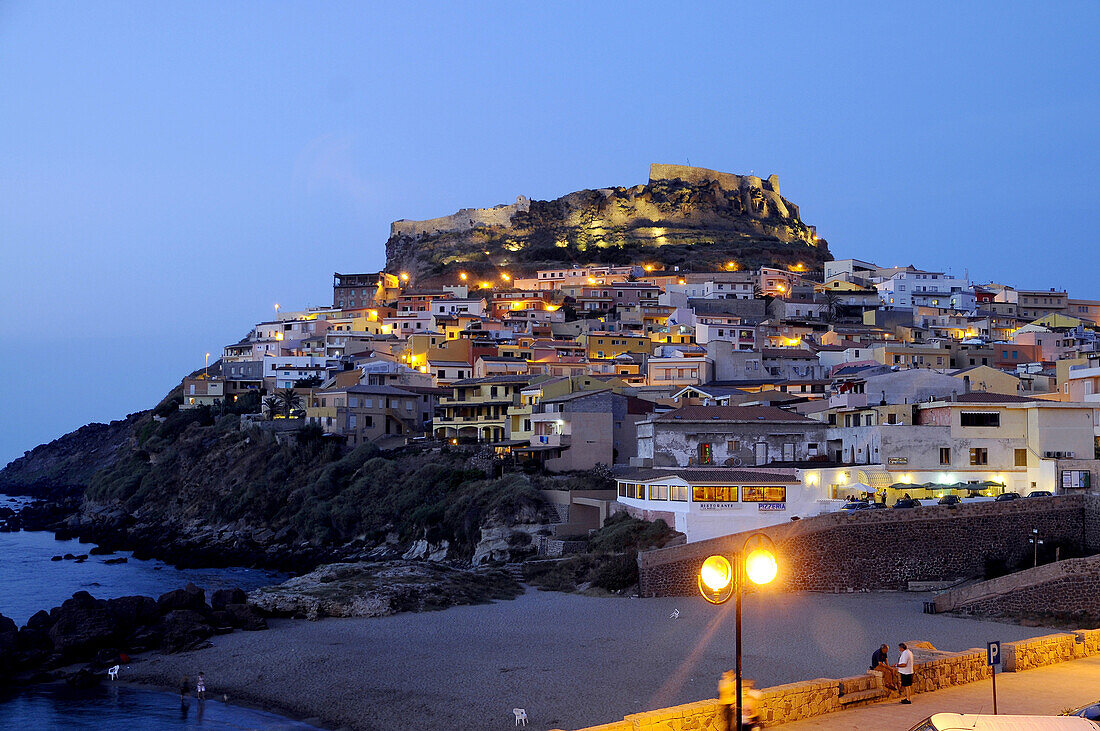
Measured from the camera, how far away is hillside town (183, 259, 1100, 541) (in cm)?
3691

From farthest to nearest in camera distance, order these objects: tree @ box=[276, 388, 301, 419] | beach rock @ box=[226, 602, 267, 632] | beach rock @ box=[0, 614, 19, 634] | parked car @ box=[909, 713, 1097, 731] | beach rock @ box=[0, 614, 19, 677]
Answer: tree @ box=[276, 388, 301, 419] < beach rock @ box=[226, 602, 267, 632] < beach rock @ box=[0, 614, 19, 634] < beach rock @ box=[0, 614, 19, 677] < parked car @ box=[909, 713, 1097, 731]

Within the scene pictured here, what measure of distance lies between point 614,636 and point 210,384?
64.3 metres

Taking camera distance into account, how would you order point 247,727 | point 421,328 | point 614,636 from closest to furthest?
point 247,727, point 614,636, point 421,328

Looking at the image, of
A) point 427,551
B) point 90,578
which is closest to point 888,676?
point 427,551

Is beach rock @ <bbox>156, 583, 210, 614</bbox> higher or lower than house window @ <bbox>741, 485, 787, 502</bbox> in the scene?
lower

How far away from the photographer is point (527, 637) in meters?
28.0

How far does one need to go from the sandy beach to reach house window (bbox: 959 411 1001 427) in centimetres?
1036

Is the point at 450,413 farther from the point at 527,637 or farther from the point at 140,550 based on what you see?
the point at 527,637

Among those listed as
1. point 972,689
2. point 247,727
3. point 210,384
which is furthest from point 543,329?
point 972,689

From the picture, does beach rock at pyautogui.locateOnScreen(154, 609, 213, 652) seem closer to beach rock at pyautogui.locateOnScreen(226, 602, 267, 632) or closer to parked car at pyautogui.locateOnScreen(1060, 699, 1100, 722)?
beach rock at pyautogui.locateOnScreen(226, 602, 267, 632)

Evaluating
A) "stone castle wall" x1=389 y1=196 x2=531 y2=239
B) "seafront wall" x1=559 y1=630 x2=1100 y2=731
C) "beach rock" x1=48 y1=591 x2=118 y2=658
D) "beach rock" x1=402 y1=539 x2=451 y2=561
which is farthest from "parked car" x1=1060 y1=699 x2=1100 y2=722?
"stone castle wall" x1=389 y1=196 x2=531 y2=239

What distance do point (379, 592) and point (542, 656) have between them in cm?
980

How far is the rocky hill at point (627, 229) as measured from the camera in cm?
11719

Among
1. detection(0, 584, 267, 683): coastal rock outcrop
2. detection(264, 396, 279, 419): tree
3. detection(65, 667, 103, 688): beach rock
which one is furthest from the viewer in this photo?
detection(264, 396, 279, 419): tree
